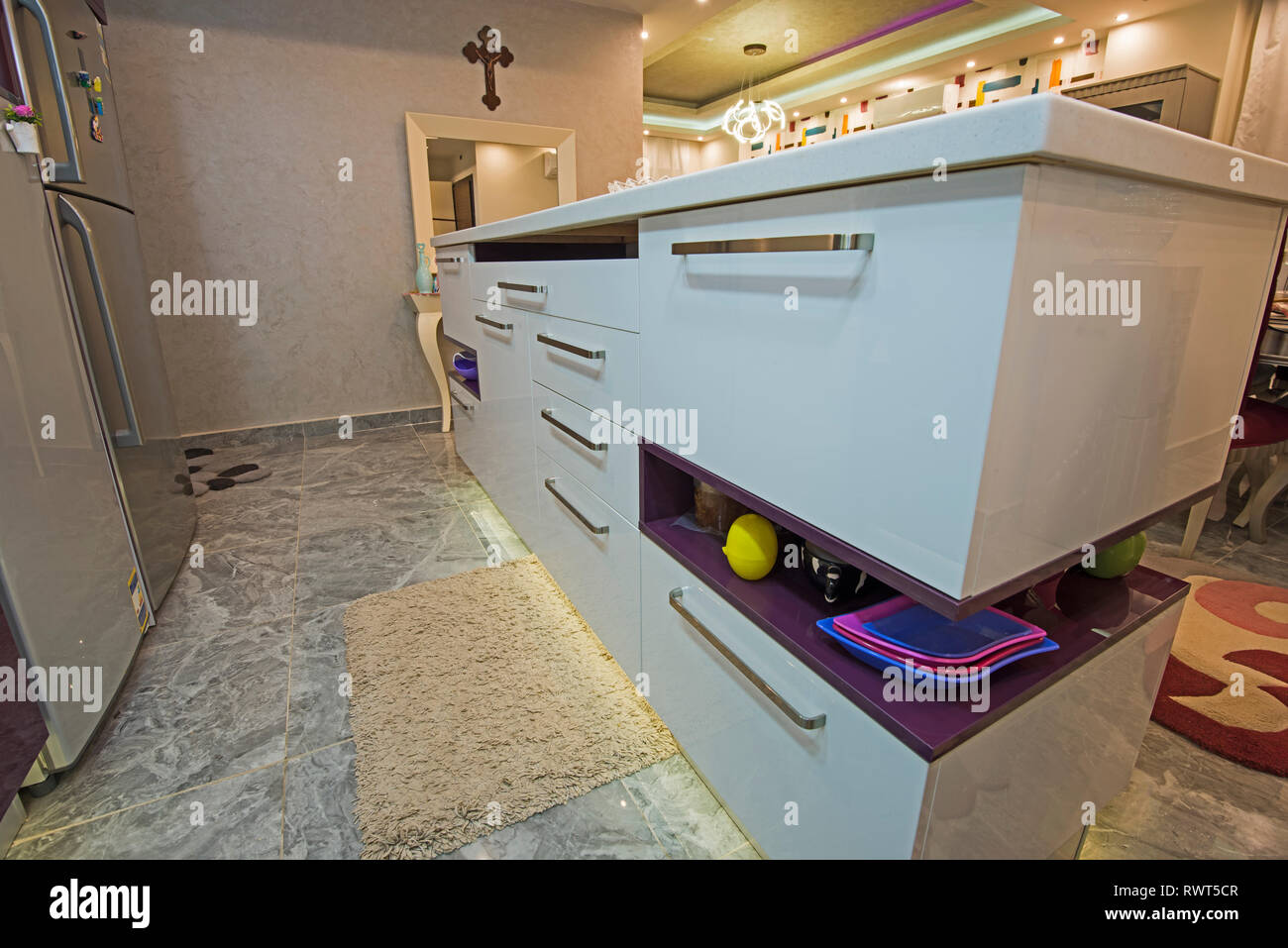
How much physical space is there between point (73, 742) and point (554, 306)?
128 cm

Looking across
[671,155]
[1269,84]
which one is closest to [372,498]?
[1269,84]

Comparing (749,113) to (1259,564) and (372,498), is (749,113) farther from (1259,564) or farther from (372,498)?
(1259,564)

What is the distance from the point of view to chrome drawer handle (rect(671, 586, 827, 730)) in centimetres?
74

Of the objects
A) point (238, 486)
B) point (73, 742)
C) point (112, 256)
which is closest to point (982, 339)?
point (73, 742)

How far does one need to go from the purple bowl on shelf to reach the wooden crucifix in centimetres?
197

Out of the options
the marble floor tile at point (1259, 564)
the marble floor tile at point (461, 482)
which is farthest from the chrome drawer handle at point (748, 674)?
the marble floor tile at point (1259, 564)

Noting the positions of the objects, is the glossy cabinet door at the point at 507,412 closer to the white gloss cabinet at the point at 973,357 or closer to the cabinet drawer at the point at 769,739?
the cabinet drawer at the point at 769,739

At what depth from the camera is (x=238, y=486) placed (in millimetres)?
2664

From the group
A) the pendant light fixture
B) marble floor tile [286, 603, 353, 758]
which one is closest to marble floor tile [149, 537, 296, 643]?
marble floor tile [286, 603, 353, 758]

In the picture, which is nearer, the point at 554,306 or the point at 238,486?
the point at 554,306
